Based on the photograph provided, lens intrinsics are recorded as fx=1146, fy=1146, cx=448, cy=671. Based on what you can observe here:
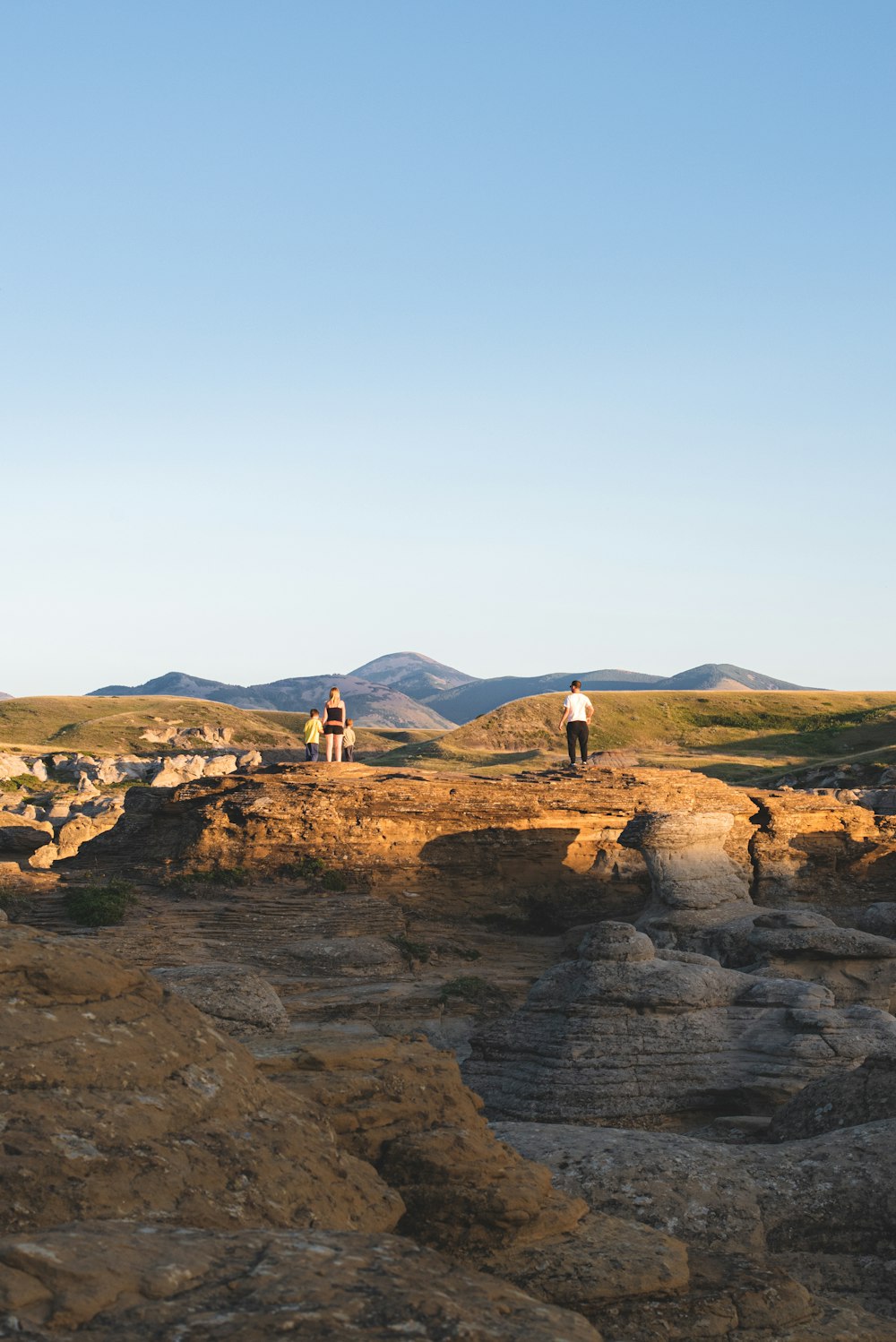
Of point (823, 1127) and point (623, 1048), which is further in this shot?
point (623, 1048)

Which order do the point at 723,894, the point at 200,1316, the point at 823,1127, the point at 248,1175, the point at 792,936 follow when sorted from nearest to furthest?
the point at 200,1316 → the point at 248,1175 → the point at 823,1127 → the point at 792,936 → the point at 723,894

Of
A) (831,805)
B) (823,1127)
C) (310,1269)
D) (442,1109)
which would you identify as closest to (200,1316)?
(310,1269)

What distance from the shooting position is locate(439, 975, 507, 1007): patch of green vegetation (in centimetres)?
1925

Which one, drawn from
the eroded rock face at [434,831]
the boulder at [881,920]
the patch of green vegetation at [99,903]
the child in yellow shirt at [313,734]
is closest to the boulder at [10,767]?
the child in yellow shirt at [313,734]

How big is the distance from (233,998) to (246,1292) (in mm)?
7597

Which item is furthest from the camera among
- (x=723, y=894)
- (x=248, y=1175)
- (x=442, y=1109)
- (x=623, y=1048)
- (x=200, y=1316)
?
(x=723, y=894)

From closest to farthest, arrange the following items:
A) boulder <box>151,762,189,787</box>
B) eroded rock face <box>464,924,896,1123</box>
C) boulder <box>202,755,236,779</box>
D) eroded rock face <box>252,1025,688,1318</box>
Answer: eroded rock face <box>252,1025,688,1318</box>
eroded rock face <box>464,924,896,1123</box>
boulder <box>151,762,189,787</box>
boulder <box>202,755,236,779</box>

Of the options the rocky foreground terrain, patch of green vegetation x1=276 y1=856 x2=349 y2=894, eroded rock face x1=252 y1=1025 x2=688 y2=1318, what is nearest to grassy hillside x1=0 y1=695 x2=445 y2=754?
patch of green vegetation x1=276 y1=856 x2=349 y2=894

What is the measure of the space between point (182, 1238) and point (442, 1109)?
3184 millimetres

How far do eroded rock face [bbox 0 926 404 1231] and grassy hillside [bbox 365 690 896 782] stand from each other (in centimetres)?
5444

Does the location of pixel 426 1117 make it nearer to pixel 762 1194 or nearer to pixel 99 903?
pixel 762 1194

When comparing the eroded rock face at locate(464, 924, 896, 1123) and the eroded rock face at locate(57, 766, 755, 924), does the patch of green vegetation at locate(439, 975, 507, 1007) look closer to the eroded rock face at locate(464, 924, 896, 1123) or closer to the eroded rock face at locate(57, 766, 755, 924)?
the eroded rock face at locate(464, 924, 896, 1123)

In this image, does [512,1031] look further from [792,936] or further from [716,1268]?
[716,1268]

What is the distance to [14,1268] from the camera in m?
4.55
